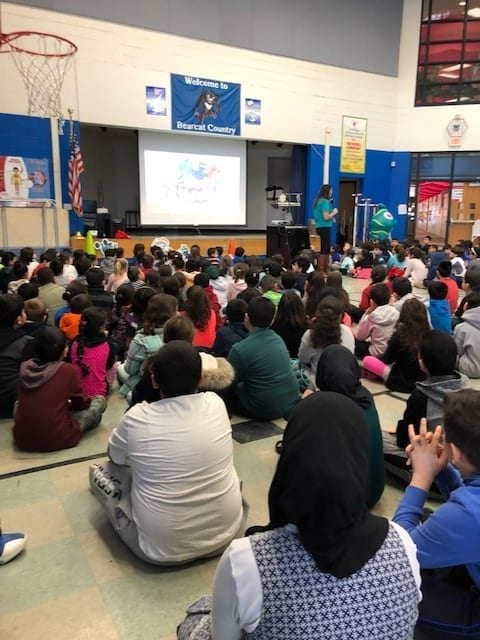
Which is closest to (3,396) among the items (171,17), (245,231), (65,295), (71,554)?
(65,295)

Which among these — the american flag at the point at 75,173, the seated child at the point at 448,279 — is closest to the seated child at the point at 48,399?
the seated child at the point at 448,279

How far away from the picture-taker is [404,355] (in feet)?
13.3

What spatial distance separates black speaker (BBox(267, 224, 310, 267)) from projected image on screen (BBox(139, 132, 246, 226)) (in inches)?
86.2

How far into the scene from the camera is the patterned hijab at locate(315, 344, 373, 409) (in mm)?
2242

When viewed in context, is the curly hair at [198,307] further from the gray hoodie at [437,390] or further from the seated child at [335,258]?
the seated child at [335,258]

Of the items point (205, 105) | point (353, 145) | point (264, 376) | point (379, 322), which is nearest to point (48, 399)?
point (264, 376)

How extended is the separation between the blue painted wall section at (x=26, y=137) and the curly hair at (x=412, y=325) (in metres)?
8.76

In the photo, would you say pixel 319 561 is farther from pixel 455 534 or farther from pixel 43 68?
pixel 43 68

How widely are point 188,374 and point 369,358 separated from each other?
2.76 meters

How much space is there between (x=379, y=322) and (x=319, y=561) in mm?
3743

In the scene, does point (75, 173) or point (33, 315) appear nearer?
point (33, 315)

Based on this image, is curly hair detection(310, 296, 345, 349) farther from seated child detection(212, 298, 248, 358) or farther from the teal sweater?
seated child detection(212, 298, 248, 358)

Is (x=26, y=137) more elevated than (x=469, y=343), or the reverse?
(x=26, y=137)

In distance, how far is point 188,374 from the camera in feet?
6.65
